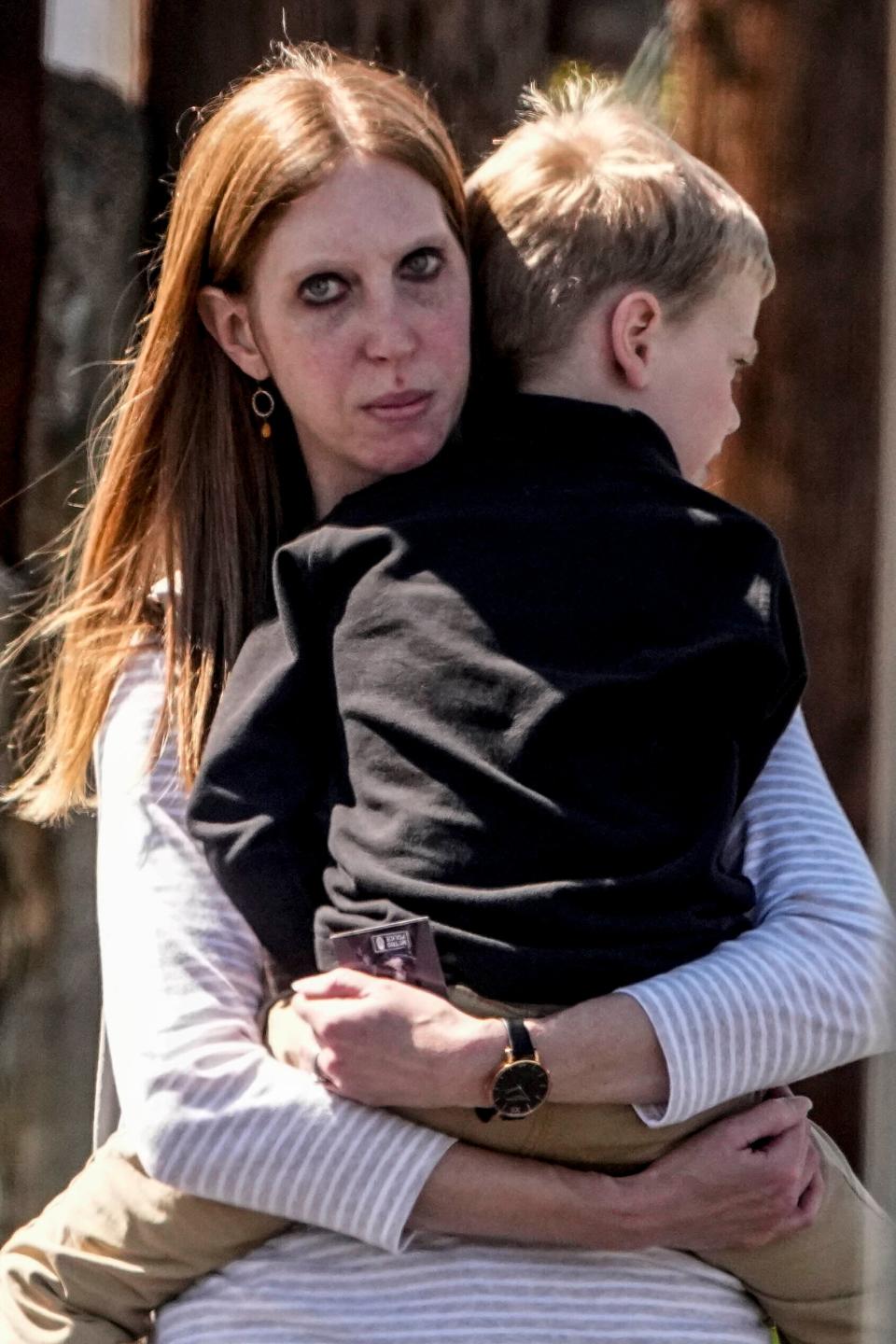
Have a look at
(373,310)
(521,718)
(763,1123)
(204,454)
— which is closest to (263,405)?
(204,454)

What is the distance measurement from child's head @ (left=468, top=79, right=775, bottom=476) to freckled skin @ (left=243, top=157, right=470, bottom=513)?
7cm

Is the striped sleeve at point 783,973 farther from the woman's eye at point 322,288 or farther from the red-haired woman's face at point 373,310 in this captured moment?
the woman's eye at point 322,288

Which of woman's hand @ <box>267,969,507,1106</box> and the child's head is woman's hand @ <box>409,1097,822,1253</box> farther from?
the child's head

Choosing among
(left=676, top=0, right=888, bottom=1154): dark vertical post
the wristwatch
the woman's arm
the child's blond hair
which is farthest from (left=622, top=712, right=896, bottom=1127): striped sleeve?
(left=676, top=0, right=888, bottom=1154): dark vertical post

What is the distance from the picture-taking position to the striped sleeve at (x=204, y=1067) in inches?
Result: 67.4

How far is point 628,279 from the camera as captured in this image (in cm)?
195

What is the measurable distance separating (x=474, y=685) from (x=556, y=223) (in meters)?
0.53

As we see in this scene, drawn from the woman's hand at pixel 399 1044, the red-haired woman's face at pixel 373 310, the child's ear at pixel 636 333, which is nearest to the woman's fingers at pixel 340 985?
the woman's hand at pixel 399 1044

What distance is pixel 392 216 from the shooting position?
78.3 inches

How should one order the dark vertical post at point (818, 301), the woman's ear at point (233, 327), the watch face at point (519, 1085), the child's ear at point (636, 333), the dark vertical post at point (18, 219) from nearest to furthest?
the watch face at point (519, 1085), the child's ear at point (636, 333), the woman's ear at point (233, 327), the dark vertical post at point (818, 301), the dark vertical post at point (18, 219)

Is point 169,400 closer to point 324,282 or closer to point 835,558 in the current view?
point 324,282

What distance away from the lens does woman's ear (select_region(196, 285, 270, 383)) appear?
211cm

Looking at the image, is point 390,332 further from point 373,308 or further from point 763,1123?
→ point 763,1123

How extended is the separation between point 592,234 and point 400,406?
0.26 m
